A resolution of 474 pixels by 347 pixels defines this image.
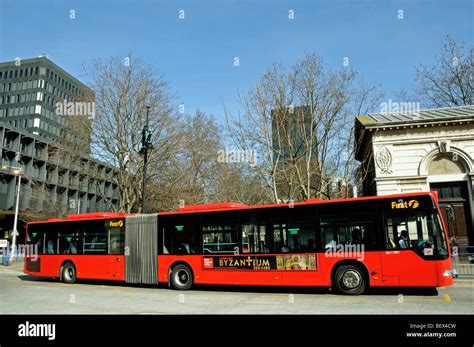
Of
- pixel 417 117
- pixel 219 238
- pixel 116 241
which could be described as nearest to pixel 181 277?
pixel 219 238

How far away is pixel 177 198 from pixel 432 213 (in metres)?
19.4

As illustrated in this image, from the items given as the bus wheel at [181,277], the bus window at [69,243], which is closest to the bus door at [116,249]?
the bus window at [69,243]

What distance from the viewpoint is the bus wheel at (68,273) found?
16953mm

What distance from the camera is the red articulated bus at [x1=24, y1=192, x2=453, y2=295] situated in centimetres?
1094

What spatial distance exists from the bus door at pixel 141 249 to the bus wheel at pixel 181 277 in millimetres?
875

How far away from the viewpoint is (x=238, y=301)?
1070cm

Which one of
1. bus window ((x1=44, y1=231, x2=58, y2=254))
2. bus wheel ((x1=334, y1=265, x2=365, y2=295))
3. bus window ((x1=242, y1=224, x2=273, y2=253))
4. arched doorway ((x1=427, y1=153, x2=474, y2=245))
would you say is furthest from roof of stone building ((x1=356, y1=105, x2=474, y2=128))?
bus window ((x1=44, y1=231, x2=58, y2=254))

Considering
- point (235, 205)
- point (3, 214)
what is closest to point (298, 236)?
point (235, 205)

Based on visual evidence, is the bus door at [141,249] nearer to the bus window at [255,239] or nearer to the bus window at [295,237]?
the bus window at [255,239]

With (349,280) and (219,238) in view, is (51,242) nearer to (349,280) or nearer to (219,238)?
(219,238)

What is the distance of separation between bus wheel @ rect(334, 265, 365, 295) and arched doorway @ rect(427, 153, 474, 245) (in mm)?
11611

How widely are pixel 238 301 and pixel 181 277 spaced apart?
4.09 m

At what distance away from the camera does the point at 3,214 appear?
49188mm

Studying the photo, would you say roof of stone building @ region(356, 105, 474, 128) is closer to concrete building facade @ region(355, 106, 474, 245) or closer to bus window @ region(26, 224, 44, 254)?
concrete building facade @ region(355, 106, 474, 245)
